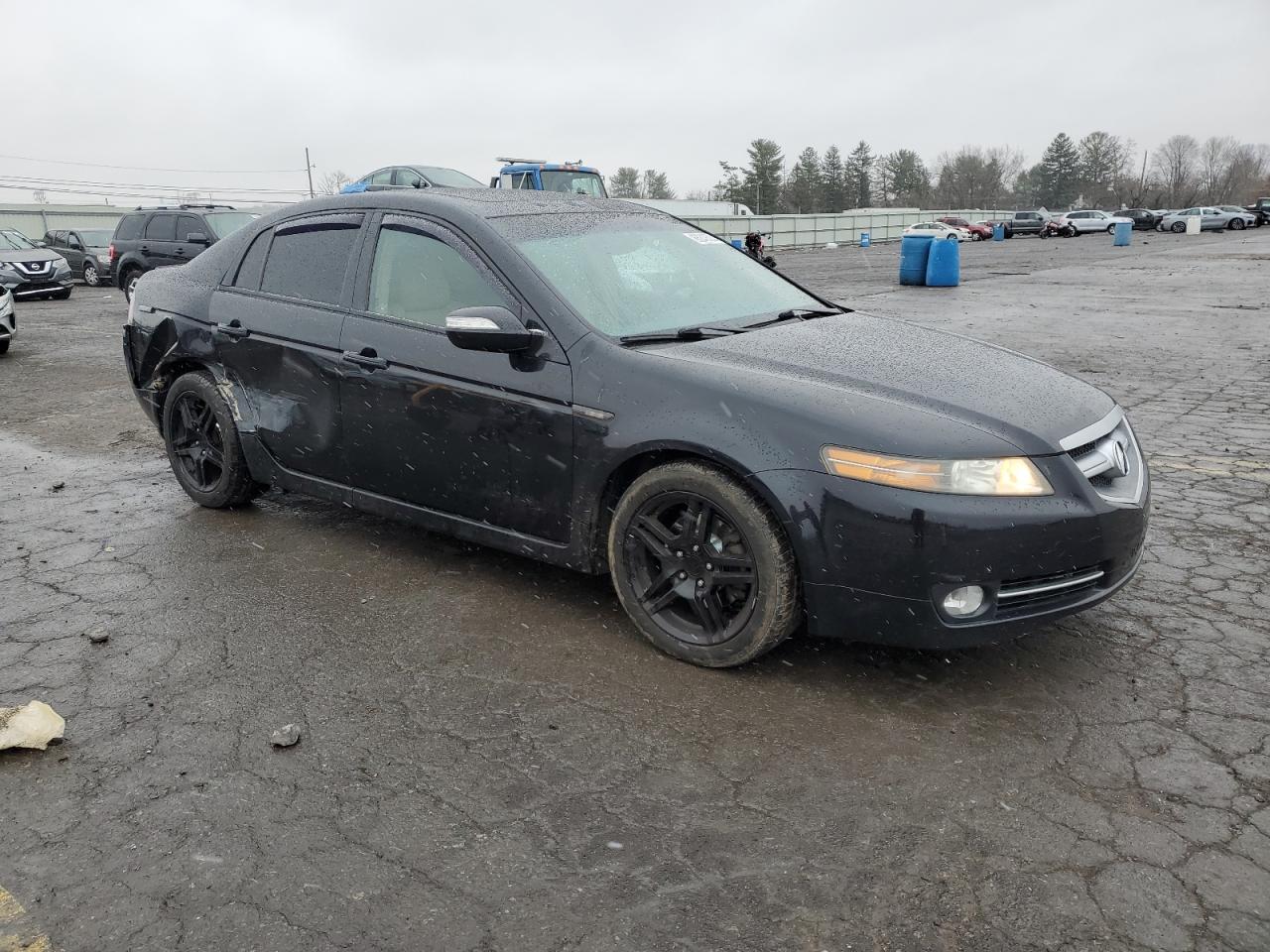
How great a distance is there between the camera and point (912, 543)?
10.3ft

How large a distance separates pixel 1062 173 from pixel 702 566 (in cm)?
12557

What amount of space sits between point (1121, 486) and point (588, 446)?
186cm

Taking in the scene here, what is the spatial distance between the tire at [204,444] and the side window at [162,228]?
583 inches

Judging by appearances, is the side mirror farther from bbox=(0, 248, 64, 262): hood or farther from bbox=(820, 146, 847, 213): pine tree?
bbox=(820, 146, 847, 213): pine tree

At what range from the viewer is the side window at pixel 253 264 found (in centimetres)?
507

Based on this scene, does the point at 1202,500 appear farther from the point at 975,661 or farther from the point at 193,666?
the point at 193,666

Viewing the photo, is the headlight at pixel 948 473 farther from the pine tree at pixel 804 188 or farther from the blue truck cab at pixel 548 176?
the pine tree at pixel 804 188

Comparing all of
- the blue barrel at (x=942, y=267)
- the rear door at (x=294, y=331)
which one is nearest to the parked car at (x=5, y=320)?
the rear door at (x=294, y=331)

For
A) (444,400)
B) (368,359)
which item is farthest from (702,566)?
(368,359)

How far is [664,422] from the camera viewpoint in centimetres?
352

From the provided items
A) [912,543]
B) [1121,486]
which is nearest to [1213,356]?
[1121,486]

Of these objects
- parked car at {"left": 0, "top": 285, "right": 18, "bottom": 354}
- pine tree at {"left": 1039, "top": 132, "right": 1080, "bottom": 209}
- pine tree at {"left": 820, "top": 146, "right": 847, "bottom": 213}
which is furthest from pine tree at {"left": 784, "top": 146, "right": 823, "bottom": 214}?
parked car at {"left": 0, "top": 285, "right": 18, "bottom": 354}

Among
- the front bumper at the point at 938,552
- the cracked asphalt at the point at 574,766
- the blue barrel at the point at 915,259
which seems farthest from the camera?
the blue barrel at the point at 915,259

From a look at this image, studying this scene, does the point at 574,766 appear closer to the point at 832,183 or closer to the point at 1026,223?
the point at 1026,223
